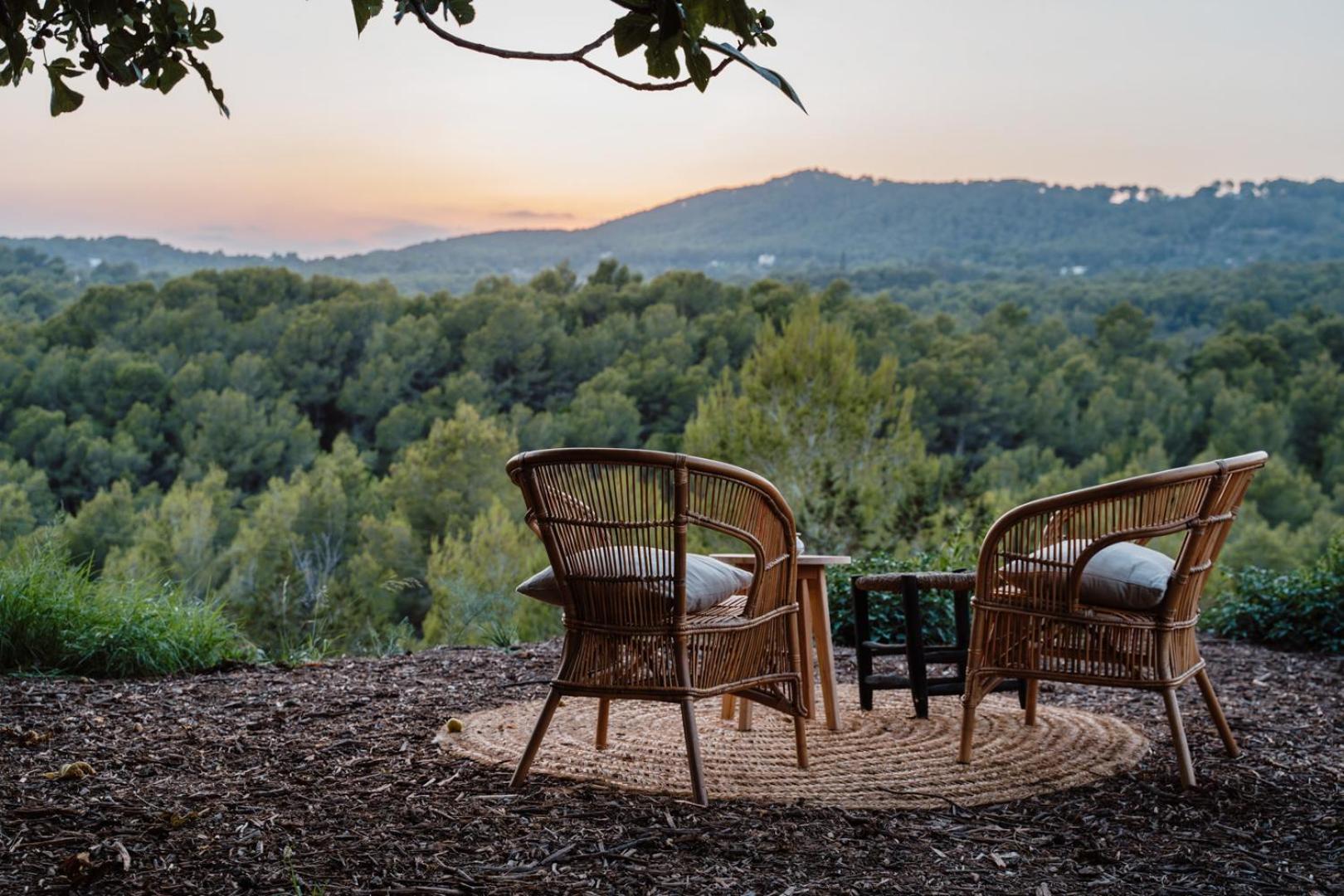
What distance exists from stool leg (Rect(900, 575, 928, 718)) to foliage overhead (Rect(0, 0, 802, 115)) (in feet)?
7.10

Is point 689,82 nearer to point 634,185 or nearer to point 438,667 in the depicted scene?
point 438,667

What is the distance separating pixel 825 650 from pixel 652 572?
1.00m

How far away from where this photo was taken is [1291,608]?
5656mm

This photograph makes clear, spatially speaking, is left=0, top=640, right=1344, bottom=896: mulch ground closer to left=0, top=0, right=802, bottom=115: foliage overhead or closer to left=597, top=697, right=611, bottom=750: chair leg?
left=597, top=697, right=611, bottom=750: chair leg

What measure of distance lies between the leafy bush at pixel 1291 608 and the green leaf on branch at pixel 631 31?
5.06 meters

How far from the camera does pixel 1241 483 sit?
9.89 ft

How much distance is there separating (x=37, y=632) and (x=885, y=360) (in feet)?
27.3

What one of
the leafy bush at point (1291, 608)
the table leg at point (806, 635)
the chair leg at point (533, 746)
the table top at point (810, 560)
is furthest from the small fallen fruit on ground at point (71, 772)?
the leafy bush at point (1291, 608)

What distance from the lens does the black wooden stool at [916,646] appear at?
139 inches

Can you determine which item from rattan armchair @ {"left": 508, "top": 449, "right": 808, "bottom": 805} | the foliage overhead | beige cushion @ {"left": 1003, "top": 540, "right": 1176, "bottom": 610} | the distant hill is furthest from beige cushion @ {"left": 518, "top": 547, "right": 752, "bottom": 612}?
the distant hill

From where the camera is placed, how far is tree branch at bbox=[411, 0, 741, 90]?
1.65 meters

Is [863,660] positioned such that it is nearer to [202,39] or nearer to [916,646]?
[916,646]

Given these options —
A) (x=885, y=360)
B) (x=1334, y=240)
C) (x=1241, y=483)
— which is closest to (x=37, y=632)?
(x=1241, y=483)

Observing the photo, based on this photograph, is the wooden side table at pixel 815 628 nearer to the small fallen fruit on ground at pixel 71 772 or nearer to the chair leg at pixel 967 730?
the chair leg at pixel 967 730
